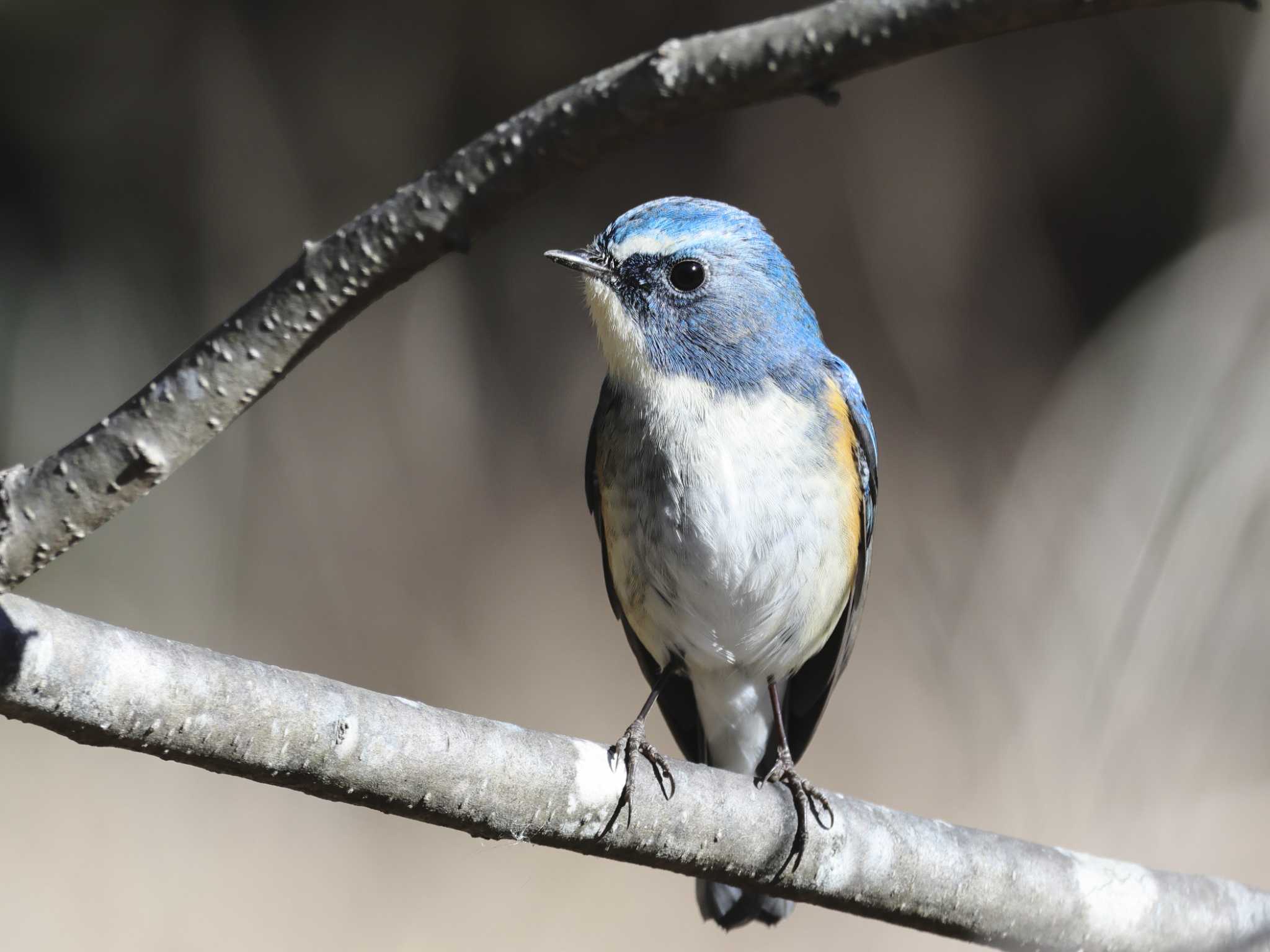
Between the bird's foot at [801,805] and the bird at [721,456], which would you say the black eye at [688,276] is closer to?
the bird at [721,456]

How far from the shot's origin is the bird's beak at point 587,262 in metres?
2.90

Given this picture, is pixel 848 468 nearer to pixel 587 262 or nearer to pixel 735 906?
pixel 587 262

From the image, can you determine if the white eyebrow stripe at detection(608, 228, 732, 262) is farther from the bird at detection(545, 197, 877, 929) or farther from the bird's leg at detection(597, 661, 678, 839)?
the bird's leg at detection(597, 661, 678, 839)

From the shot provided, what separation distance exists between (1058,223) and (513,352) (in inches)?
105

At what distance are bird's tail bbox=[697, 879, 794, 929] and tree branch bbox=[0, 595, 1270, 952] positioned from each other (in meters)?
0.65

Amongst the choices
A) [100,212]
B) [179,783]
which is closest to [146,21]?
[100,212]

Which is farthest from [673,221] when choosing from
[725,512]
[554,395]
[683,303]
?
[554,395]

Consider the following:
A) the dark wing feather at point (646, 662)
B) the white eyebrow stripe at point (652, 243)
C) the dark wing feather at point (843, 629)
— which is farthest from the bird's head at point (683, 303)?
the dark wing feather at point (843, 629)

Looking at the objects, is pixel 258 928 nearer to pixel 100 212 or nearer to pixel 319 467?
pixel 319 467

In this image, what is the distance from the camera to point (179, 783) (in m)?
5.32

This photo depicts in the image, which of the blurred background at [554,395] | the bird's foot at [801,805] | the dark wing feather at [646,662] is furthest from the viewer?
the blurred background at [554,395]

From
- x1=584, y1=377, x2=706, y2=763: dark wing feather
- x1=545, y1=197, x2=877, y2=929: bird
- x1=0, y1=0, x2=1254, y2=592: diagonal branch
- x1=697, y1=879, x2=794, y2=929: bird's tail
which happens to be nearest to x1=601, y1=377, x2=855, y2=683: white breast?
x1=545, y1=197, x2=877, y2=929: bird

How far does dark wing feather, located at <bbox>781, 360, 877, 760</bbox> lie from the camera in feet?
10.3

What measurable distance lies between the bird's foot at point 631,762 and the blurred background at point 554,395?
2.99 meters
